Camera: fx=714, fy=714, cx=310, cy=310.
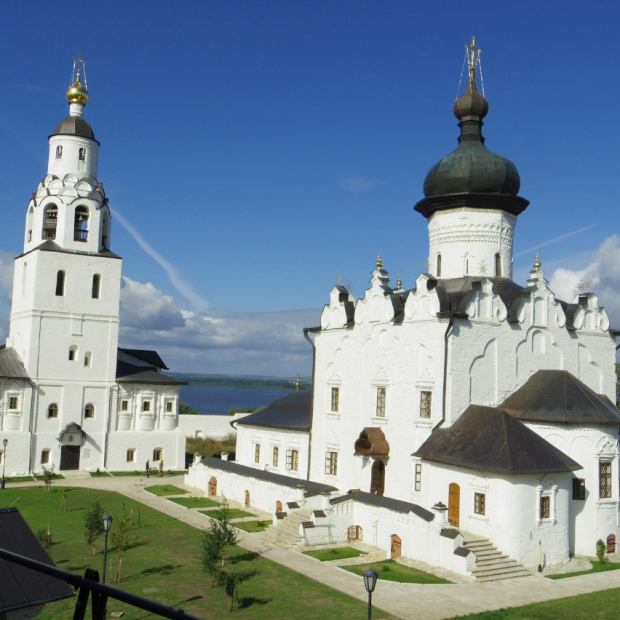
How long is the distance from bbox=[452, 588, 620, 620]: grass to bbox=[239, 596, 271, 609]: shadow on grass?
Answer: 430cm

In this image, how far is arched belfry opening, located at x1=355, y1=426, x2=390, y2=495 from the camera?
24406 millimetres

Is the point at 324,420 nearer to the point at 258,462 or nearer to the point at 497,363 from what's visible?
the point at 258,462

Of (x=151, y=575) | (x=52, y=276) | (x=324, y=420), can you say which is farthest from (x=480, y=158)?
(x=52, y=276)

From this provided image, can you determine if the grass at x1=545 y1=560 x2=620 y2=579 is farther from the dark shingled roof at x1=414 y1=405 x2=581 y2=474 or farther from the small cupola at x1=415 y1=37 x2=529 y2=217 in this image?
the small cupola at x1=415 y1=37 x2=529 y2=217

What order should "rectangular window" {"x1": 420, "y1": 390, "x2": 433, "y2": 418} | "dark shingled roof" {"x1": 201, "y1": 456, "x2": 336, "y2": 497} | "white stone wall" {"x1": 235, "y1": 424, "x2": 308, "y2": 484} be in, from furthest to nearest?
"white stone wall" {"x1": 235, "y1": 424, "x2": 308, "y2": 484} → "dark shingled roof" {"x1": 201, "y1": 456, "x2": 336, "y2": 497} → "rectangular window" {"x1": 420, "y1": 390, "x2": 433, "y2": 418}

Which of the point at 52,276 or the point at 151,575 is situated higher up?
the point at 52,276

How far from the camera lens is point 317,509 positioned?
23234 mm

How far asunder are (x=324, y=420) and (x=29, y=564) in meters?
25.5

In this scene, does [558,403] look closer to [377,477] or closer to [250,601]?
[377,477]

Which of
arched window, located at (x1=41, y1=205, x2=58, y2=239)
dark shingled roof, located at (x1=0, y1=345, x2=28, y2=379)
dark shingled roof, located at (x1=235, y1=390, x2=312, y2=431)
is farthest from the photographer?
arched window, located at (x1=41, y1=205, x2=58, y2=239)

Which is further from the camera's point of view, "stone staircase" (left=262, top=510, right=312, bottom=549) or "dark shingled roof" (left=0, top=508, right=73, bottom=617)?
"stone staircase" (left=262, top=510, right=312, bottom=549)

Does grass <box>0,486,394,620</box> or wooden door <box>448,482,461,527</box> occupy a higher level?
wooden door <box>448,482,461,527</box>

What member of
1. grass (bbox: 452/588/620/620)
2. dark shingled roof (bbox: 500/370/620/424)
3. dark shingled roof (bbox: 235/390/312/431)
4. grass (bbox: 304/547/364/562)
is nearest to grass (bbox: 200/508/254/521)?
dark shingled roof (bbox: 235/390/312/431)

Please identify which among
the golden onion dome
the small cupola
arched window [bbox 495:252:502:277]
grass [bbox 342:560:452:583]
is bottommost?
grass [bbox 342:560:452:583]
